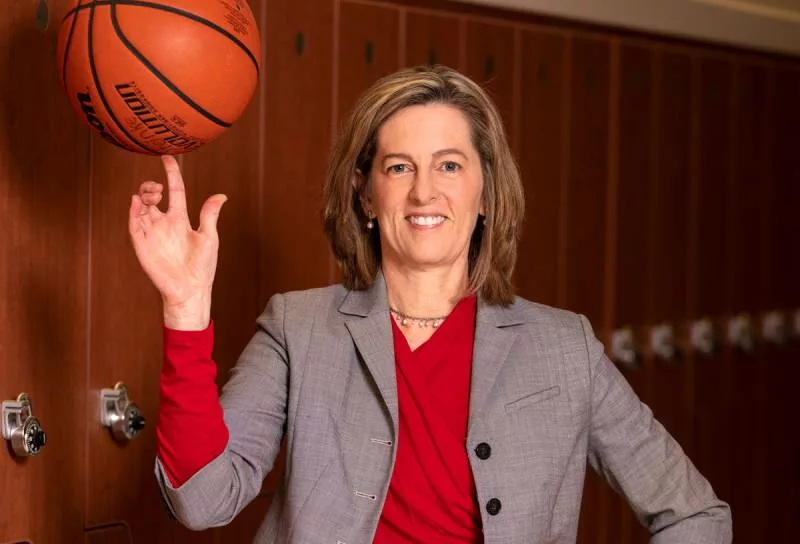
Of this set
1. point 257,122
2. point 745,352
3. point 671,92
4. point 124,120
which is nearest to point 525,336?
point 124,120

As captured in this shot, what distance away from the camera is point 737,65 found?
3723mm

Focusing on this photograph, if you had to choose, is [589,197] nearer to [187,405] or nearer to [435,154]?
[435,154]

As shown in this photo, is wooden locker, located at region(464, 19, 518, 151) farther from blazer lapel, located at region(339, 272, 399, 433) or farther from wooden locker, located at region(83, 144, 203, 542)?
blazer lapel, located at region(339, 272, 399, 433)

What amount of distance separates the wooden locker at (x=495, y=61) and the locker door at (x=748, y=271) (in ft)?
3.33

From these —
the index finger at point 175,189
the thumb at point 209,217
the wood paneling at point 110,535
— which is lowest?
the wood paneling at point 110,535

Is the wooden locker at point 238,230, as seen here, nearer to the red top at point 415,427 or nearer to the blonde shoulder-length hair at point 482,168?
the blonde shoulder-length hair at point 482,168

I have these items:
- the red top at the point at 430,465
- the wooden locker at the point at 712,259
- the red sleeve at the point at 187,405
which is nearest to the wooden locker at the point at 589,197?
the wooden locker at the point at 712,259

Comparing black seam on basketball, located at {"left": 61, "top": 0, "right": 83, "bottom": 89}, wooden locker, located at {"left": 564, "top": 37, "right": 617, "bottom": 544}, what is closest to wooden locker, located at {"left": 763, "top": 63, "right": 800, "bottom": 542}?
wooden locker, located at {"left": 564, "top": 37, "right": 617, "bottom": 544}

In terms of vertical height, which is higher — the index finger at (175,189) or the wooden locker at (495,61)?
the wooden locker at (495,61)

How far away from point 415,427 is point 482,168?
47 cm

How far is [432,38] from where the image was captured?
287 cm

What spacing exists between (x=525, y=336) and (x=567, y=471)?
0.23 meters

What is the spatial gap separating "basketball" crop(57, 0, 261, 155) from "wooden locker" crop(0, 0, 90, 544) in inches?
13.4

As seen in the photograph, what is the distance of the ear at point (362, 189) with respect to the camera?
1988 mm
